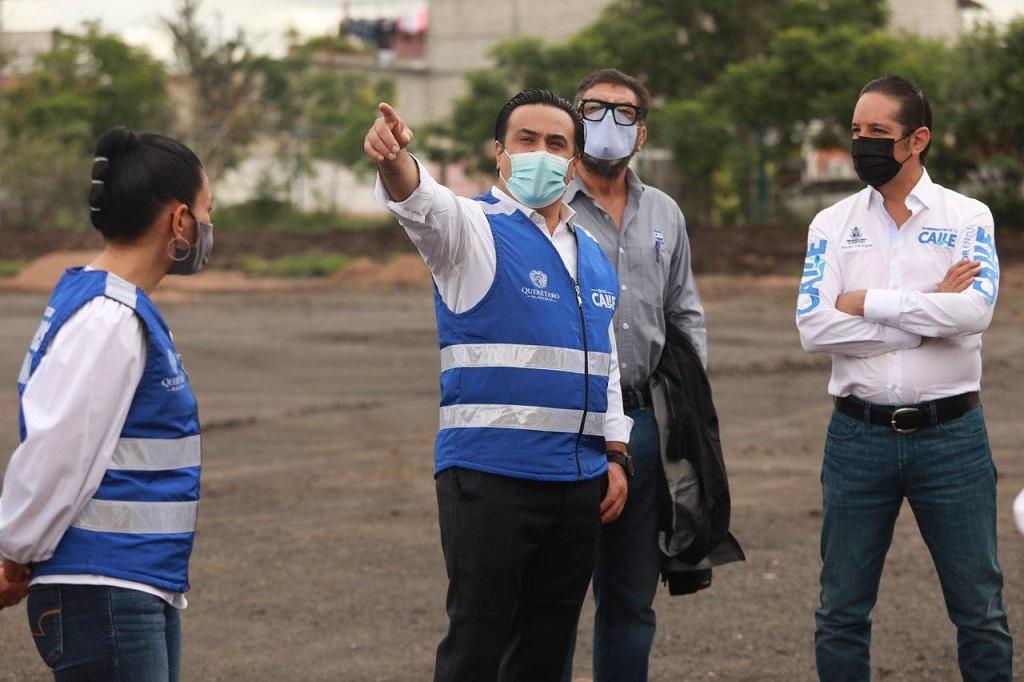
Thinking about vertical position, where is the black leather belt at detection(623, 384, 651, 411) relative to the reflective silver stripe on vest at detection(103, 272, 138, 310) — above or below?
below

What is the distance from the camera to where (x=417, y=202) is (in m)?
3.71

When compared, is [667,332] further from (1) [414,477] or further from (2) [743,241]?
(2) [743,241]

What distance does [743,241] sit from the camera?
30188 millimetres

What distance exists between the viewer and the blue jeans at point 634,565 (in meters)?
4.81

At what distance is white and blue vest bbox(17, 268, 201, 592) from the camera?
321 centimetres

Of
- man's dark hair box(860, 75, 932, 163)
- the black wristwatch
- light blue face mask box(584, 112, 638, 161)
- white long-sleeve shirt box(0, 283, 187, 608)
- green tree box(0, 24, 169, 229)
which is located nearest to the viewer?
white long-sleeve shirt box(0, 283, 187, 608)

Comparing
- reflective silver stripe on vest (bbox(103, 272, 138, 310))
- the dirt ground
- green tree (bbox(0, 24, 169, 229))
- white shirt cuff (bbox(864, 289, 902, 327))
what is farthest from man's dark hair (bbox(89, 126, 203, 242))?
green tree (bbox(0, 24, 169, 229))

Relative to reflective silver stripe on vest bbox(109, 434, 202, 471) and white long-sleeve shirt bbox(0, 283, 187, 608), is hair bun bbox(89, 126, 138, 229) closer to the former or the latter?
white long-sleeve shirt bbox(0, 283, 187, 608)

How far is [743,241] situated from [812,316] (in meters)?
25.8

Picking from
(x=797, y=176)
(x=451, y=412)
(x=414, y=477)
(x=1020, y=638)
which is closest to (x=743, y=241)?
(x=797, y=176)

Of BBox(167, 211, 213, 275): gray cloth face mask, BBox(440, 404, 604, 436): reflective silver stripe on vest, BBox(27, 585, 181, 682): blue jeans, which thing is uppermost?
BBox(167, 211, 213, 275): gray cloth face mask

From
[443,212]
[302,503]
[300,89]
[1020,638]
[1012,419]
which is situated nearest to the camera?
[443,212]

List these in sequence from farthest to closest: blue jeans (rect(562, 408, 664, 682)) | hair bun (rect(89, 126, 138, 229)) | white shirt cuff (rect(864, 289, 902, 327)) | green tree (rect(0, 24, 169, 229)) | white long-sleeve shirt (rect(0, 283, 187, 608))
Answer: green tree (rect(0, 24, 169, 229)) < blue jeans (rect(562, 408, 664, 682)) < white shirt cuff (rect(864, 289, 902, 327)) < hair bun (rect(89, 126, 138, 229)) < white long-sleeve shirt (rect(0, 283, 187, 608))

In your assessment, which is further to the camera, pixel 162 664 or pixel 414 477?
pixel 414 477
